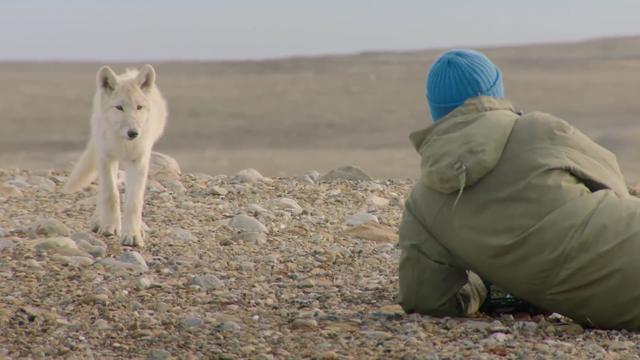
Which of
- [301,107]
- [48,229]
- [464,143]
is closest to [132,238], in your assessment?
[48,229]

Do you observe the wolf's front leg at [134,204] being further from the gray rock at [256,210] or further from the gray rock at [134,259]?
the gray rock at [256,210]

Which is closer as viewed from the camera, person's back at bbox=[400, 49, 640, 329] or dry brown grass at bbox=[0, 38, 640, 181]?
person's back at bbox=[400, 49, 640, 329]

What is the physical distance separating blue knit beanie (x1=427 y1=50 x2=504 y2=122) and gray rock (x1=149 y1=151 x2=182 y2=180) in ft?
18.3

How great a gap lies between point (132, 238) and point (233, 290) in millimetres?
1498

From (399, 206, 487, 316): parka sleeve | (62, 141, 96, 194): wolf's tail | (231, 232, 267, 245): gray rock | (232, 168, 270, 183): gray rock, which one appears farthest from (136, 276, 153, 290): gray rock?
(232, 168, 270, 183): gray rock

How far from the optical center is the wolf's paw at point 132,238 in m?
8.71

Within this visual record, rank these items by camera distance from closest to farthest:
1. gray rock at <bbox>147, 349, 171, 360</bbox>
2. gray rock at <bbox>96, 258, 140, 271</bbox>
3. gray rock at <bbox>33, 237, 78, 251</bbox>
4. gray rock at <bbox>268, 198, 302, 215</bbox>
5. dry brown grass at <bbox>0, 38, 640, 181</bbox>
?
1. gray rock at <bbox>147, 349, 171, 360</bbox>
2. gray rock at <bbox>96, 258, 140, 271</bbox>
3. gray rock at <bbox>33, 237, 78, 251</bbox>
4. gray rock at <bbox>268, 198, 302, 215</bbox>
5. dry brown grass at <bbox>0, 38, 640, 181</bbox>

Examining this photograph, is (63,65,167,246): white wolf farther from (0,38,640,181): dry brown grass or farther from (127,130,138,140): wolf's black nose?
(0,38,640,181): dry brown grass

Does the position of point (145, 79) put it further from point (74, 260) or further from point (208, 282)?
point (208, 282)

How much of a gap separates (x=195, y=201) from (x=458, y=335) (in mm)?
4553

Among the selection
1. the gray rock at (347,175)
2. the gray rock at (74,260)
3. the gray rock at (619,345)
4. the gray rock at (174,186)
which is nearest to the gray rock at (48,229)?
the gray rock at (74,260)

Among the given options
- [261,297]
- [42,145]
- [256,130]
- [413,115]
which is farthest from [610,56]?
[261,297]

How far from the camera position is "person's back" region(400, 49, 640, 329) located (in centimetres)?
630

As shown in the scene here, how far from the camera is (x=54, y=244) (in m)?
8.27
